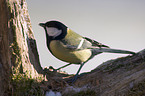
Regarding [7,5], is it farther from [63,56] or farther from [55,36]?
[63,56]

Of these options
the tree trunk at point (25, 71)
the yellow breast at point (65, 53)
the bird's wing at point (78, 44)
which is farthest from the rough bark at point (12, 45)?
the bird's wing at point (78, 44)

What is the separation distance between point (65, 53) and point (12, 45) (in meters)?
0.89

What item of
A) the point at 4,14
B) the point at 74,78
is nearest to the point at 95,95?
the point at 74,78

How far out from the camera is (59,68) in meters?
3.33

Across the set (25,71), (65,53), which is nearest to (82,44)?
(65,53)

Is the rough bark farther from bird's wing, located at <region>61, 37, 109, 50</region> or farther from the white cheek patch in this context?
bird's wing, located at <region>61, 37, 109, 50</region>

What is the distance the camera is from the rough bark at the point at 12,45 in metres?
2.46

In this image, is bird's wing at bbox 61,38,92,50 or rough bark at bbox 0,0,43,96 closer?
rough bark at bbox 0,0,43,96

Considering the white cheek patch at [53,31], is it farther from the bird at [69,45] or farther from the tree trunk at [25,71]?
the tree trunk at [25,71]

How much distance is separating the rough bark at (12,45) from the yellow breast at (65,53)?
20.8 inches

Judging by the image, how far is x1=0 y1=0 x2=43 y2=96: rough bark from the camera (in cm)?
246

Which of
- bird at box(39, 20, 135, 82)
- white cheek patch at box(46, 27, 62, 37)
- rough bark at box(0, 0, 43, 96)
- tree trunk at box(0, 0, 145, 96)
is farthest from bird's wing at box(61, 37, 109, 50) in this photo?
rough bark at box(0, 0, 43, 96)

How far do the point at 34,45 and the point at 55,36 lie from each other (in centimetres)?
41

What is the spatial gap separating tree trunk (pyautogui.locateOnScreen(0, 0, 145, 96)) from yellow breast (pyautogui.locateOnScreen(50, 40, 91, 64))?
0.43 metres
